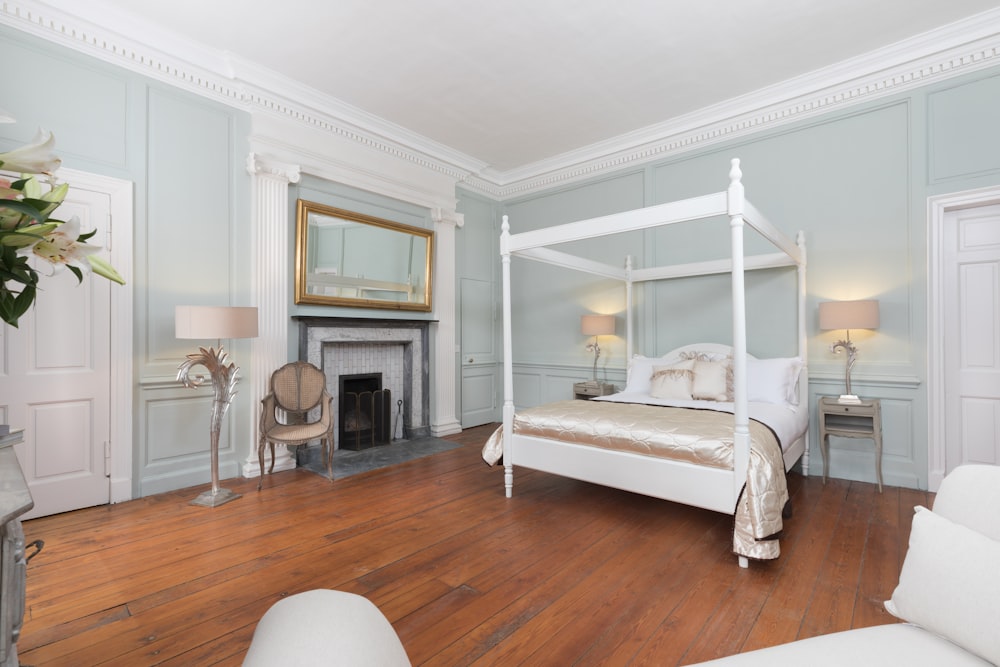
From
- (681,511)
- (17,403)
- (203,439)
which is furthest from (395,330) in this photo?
(681,511)

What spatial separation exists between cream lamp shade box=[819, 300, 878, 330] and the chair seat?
4105 millimetres

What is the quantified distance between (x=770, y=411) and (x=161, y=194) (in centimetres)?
483

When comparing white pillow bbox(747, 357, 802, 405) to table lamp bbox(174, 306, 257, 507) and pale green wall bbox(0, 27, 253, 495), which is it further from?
pale green wall bbox(0, 27, 253, 495)

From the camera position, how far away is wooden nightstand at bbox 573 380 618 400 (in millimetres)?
5191

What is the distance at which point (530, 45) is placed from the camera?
11.8ft

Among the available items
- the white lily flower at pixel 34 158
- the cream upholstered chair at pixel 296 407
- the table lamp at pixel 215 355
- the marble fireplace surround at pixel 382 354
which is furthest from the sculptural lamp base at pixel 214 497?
the white lily flower at pixel 34 158

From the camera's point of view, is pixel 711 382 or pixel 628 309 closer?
pixel 711 382

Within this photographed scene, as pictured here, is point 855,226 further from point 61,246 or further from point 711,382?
point 61,246

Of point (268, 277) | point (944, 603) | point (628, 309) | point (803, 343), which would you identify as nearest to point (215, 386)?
point (268, 277)

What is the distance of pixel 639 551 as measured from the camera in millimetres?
2707

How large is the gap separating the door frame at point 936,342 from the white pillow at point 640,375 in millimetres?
2014

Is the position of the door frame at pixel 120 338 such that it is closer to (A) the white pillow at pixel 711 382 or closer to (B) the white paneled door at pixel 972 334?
(A) the white pillow at pixel 711 382

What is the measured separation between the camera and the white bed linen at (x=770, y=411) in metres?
3.21

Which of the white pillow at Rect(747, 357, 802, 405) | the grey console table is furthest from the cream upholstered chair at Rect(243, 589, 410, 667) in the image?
the white pillow at Rect(747, 357, 802, 405)
